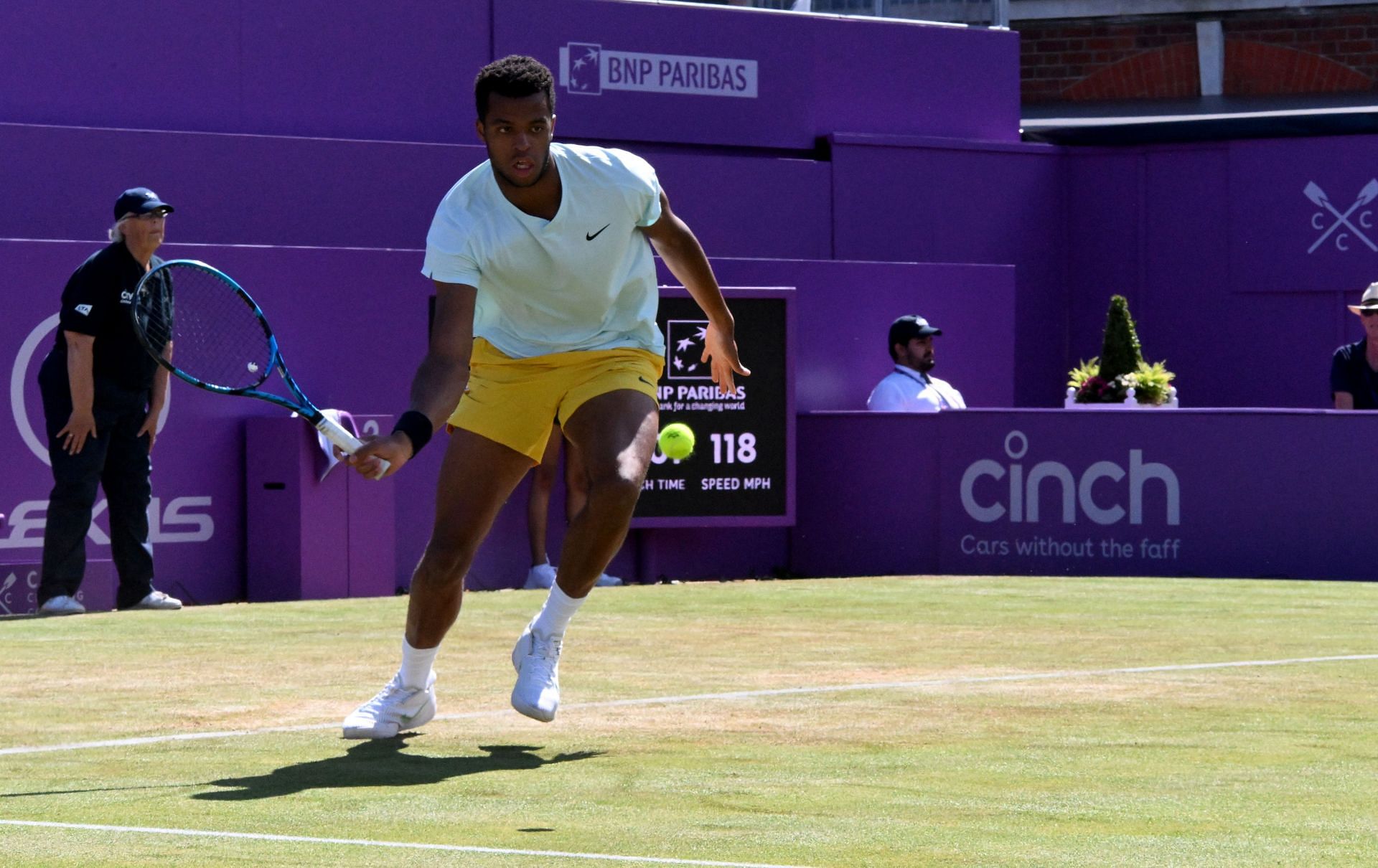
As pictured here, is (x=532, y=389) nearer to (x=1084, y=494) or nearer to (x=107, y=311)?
(x=107, y=311)

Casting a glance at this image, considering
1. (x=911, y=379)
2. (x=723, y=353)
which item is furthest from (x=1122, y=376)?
(x=723, y=353)

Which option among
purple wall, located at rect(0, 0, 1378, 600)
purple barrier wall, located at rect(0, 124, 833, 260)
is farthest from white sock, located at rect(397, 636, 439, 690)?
purple barrier wall, located at rect(0, 124, 833, 260)

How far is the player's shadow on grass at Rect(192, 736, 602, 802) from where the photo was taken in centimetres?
555

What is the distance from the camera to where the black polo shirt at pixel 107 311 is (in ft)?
35.2

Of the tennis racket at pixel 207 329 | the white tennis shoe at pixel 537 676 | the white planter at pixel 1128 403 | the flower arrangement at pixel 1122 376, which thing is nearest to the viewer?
the white tennis shoe at pixel 537 676

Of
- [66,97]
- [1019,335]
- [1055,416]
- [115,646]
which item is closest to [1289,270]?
[1019,335]

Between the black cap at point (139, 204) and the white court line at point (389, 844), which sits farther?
the black cap at point (139, 204)

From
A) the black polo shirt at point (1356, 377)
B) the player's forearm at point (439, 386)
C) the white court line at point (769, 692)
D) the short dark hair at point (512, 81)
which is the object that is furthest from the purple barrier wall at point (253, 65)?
the player's forearm at point (439, 386)

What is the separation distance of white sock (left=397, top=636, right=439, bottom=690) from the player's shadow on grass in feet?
0.55

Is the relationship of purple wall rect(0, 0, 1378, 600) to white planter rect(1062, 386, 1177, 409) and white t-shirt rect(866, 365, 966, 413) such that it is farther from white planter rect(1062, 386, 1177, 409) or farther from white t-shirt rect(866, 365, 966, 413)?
white planter rect(1062, 386, 1177, 409)

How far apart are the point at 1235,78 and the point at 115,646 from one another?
50.4 ft

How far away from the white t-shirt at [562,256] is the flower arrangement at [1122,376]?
936 centimetres

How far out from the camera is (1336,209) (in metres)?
17.2

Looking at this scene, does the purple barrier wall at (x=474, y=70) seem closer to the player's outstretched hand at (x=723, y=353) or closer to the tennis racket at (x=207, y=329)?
the tennis racket at (x=207, y=329)
